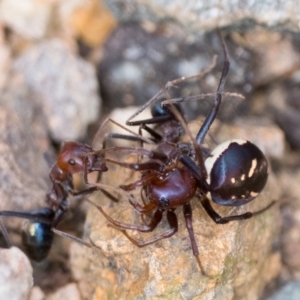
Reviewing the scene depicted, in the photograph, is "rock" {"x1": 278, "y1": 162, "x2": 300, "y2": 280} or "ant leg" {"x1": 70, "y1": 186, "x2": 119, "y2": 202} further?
"rock" {"x1": 278, "y1": 162, "x2": 300, "y2": 280}

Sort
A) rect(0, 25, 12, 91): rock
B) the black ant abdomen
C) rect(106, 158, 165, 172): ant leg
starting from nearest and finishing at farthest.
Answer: rect(106, 158, 165, 172): ant leg, the black ant abdomen, rect(0, 25, 12, 91): rock

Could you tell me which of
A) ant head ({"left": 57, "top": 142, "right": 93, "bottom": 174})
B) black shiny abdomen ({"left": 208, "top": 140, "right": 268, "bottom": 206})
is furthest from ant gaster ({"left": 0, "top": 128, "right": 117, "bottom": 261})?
black shiny abdomen ({"left": 208, "top": 140, "right": 268, "bottom": 206})

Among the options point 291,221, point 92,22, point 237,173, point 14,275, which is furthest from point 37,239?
point 92,22

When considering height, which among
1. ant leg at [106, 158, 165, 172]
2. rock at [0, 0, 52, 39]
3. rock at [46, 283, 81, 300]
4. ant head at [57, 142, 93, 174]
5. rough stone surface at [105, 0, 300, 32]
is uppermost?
rough stone surface at [105, 0, 300, 32]

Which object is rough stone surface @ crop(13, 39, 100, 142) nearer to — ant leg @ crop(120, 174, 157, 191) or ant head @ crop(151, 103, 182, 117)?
ant head @ crop(151, 103, 182, 117)

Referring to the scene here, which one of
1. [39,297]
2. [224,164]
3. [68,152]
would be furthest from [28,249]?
[224,164]

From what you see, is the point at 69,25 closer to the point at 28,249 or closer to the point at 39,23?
the point at 39,23

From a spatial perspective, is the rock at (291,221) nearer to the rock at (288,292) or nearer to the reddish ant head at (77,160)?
the rock at (288,292)
